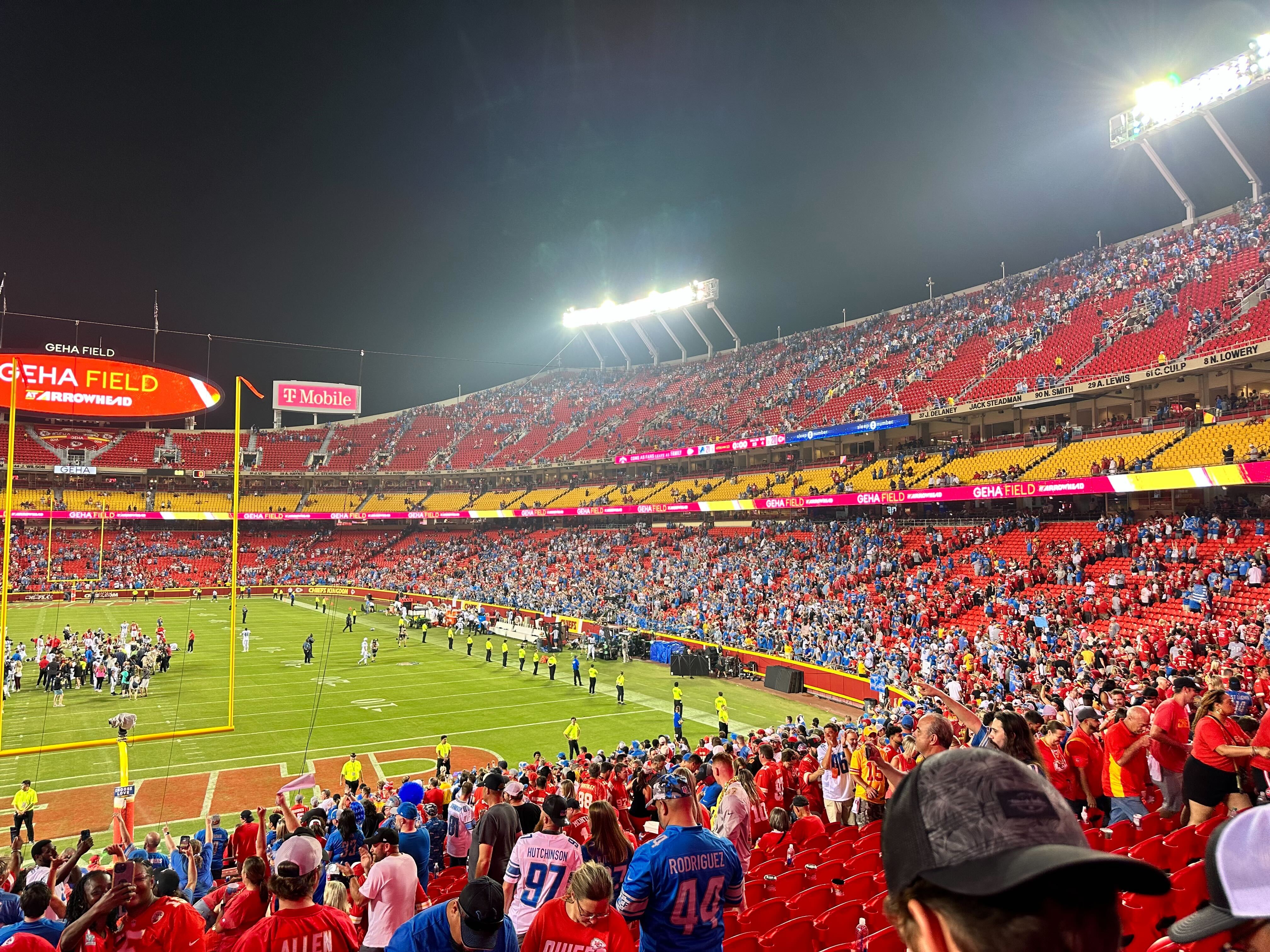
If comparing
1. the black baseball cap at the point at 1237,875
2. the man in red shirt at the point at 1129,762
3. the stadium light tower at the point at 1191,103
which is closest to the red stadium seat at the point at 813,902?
the man in red shirt at the point at 1129,762

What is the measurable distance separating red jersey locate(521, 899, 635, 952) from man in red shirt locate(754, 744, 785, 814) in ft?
22.2

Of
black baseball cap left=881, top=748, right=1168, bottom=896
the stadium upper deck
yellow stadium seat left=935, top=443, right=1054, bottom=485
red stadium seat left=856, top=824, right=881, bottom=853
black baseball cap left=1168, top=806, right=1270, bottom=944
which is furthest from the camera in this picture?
the stadium upper deck

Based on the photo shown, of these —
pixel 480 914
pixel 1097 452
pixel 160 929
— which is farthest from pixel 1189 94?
pixel 160 929

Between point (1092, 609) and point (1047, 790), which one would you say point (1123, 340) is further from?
point (1047, 790)

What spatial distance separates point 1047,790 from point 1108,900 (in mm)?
180

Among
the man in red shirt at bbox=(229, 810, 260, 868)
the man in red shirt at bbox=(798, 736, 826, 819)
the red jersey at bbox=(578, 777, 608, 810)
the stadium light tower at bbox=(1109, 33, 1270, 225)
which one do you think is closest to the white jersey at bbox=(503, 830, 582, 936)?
the man in red shirt at bbox=(229, 810, 260, 868)

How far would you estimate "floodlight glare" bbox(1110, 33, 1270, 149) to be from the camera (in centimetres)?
3628

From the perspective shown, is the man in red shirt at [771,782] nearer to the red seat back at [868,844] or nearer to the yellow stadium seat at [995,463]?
the red seat back at [868,844]

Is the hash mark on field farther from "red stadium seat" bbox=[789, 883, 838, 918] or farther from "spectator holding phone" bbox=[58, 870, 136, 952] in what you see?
"red stadium seat" bbox=[789, 883, 838, 918]

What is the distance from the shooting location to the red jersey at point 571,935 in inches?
145

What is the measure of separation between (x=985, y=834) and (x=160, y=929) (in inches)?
196

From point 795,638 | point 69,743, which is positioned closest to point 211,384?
point 69,743

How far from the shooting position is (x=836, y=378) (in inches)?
2093

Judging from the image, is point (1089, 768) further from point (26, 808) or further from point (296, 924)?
point (26, 808)
